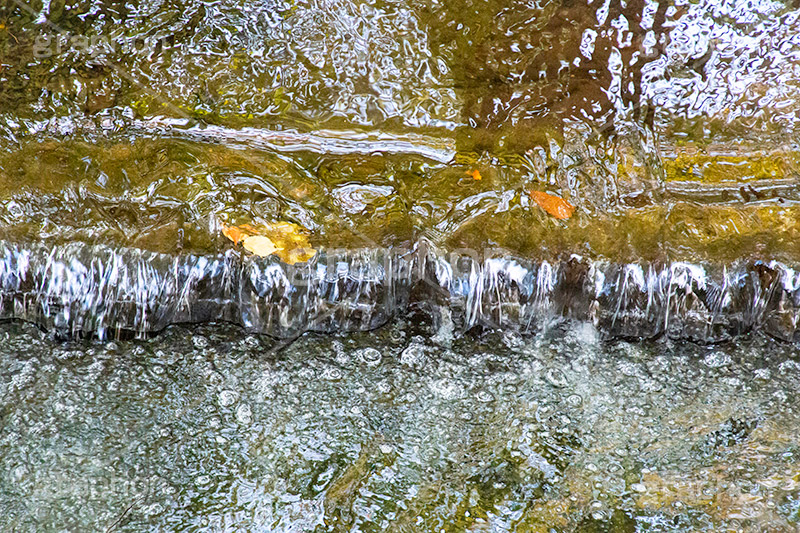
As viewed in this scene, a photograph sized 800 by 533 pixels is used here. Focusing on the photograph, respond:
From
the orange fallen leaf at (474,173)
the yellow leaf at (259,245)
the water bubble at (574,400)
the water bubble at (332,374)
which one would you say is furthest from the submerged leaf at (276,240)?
the water bubble at (574,400)

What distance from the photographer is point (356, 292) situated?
2.66m

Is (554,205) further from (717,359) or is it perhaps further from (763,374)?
(763,374)

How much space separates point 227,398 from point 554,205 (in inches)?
58.0

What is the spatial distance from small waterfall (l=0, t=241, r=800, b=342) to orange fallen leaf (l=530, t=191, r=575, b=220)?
0.20 m

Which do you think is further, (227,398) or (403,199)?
(403,199)

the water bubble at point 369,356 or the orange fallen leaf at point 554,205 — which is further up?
the orange fallen leaf at point 554,205

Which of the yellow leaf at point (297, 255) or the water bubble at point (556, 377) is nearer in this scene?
the water bubble at point (556, 377)

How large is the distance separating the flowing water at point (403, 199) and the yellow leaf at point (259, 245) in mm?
57

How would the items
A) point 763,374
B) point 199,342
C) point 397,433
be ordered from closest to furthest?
1. point 397,433
2. point 763,374
3. point 199,342

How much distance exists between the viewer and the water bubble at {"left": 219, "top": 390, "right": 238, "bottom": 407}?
236 cm

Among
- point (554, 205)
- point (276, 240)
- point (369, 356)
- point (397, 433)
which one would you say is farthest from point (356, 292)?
point (554, 205)

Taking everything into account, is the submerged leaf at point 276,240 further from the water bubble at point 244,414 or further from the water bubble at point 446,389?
the water bubble at point 446,389

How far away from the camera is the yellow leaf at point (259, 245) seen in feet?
8.62

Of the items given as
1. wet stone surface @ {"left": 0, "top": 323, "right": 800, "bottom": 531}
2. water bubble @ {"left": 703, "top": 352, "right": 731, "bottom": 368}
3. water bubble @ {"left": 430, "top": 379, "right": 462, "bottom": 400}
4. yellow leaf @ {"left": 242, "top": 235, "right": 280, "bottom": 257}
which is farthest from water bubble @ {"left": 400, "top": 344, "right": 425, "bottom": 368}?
water bubble @ {"left": 703, "top": 352, "right": 731, "bottom": 368}
